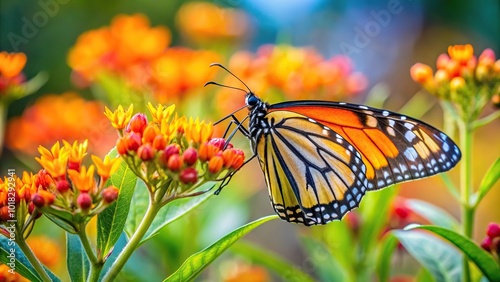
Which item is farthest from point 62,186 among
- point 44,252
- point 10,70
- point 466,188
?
point 466,188

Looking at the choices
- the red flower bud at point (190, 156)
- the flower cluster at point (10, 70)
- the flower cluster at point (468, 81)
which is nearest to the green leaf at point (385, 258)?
the flower cluster at point (468, 81)

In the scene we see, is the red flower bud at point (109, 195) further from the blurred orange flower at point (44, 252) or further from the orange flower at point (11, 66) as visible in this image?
the orange flower at point (11, 66)

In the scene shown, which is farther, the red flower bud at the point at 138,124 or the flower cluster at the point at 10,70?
the flower cluster at the point at 10,70

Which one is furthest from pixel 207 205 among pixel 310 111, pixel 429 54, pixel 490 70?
pixel 429 54

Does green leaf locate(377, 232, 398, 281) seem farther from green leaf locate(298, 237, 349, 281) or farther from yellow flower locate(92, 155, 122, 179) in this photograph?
yellow flower locate(92, 155, 122, 179)

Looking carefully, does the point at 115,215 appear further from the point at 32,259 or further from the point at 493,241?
the point at 493,241

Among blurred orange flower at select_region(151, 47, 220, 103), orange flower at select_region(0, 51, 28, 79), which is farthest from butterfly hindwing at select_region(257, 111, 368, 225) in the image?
orange flower at select_region(0, 51, 28, 79)
